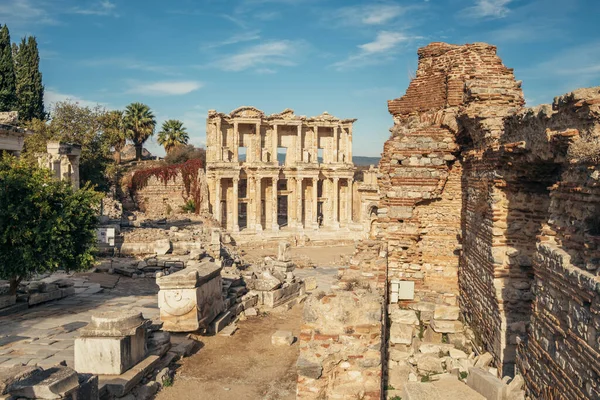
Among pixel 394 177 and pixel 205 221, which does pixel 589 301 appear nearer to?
pixel 394 177

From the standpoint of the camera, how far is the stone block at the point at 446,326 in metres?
10.1

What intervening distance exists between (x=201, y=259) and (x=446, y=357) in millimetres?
11863

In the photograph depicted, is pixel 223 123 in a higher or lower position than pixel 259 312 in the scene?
higher

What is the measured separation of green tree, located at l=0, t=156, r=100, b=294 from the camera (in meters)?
11.4

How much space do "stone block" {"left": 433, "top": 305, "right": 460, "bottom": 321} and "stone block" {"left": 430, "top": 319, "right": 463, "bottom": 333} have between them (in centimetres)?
12

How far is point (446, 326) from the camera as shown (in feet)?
33.3

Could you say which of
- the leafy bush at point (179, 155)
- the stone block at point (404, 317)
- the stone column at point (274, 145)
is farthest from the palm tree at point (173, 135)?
the stone block at point (404, 317)

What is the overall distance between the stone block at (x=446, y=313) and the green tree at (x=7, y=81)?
129 ft

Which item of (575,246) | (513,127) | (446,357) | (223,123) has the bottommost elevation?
(446,357)

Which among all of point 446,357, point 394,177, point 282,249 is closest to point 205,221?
point 282,249

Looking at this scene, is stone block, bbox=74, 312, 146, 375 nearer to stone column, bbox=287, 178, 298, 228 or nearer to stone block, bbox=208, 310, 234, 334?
stone block, bbox=208, 310, 234, 334

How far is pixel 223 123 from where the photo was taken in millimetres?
40656

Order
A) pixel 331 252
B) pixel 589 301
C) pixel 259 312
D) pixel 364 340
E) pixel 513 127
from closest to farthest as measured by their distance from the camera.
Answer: pixel 589 301 < pixel 364 340 < pixel 513 127 < pixel 259 312 < pixel 331 252

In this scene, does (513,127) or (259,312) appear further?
(259,312)
